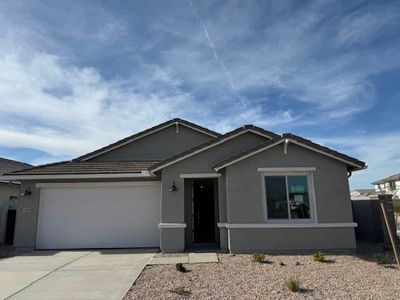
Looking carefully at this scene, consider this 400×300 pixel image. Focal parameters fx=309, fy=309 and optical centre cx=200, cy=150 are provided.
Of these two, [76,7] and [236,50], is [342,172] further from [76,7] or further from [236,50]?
[76,7]

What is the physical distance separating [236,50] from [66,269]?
29.4 ft

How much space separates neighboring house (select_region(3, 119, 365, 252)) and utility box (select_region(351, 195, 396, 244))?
2.54 metres

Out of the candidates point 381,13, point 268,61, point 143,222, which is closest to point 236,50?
point 268,61

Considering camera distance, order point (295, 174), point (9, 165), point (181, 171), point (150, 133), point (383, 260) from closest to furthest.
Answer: point (383, 260)
point (295, 174)
point (181, 171)
point (150, 133)
point (9, 165)

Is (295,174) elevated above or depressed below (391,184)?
below

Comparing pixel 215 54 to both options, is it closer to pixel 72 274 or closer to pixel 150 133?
pixel 150 133

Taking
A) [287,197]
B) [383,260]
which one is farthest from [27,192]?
[383,260]

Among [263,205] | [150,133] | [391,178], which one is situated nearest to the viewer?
[263,205]

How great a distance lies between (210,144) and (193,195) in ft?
8.81

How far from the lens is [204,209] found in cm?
1449

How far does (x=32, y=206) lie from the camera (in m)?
12.7

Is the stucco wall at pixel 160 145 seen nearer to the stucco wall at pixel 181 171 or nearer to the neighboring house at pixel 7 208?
the stucco wall at pixel 181 171

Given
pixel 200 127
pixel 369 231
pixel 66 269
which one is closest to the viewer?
pixel 66 269

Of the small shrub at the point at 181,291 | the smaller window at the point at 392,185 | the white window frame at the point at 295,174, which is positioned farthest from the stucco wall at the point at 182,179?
the smaller window at the point at 392,185
